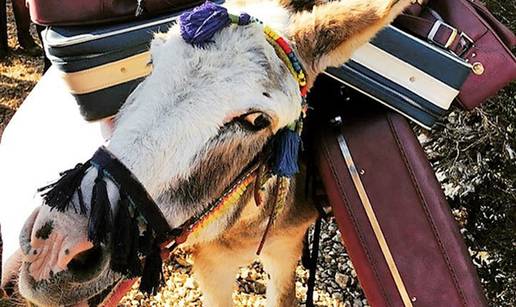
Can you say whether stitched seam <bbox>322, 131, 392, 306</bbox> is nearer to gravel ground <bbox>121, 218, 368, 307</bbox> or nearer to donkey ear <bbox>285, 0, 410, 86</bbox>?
donkey ear <bbox>285, 0, 410, 86</bbox>

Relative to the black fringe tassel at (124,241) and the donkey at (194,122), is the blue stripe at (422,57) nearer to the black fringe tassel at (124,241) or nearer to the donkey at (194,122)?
the donkey at (194,122)

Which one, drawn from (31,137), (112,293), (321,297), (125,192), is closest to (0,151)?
(31,137)

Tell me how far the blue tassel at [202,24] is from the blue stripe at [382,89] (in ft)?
1.66

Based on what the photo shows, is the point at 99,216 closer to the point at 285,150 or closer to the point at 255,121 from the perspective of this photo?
the point at 255,121

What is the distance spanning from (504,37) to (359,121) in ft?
2.21

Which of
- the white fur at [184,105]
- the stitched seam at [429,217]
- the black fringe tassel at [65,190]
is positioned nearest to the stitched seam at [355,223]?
the stitched seam at [429,217]

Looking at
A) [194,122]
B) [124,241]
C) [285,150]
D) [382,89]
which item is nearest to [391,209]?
[382,89]

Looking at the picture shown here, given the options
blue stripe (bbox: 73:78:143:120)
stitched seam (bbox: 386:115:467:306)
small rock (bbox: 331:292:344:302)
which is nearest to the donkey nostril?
blue stripe (bbox: 73:78:143:120)

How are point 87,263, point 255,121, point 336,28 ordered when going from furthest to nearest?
point 336,28 → point 255,121 → point 87,263

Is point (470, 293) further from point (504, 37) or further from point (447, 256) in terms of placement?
point (504, 37)

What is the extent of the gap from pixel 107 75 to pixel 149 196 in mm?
802

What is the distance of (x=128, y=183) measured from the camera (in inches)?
72.1

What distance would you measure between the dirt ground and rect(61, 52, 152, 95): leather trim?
1.77 m

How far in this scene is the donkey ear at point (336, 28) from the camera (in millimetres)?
2049
